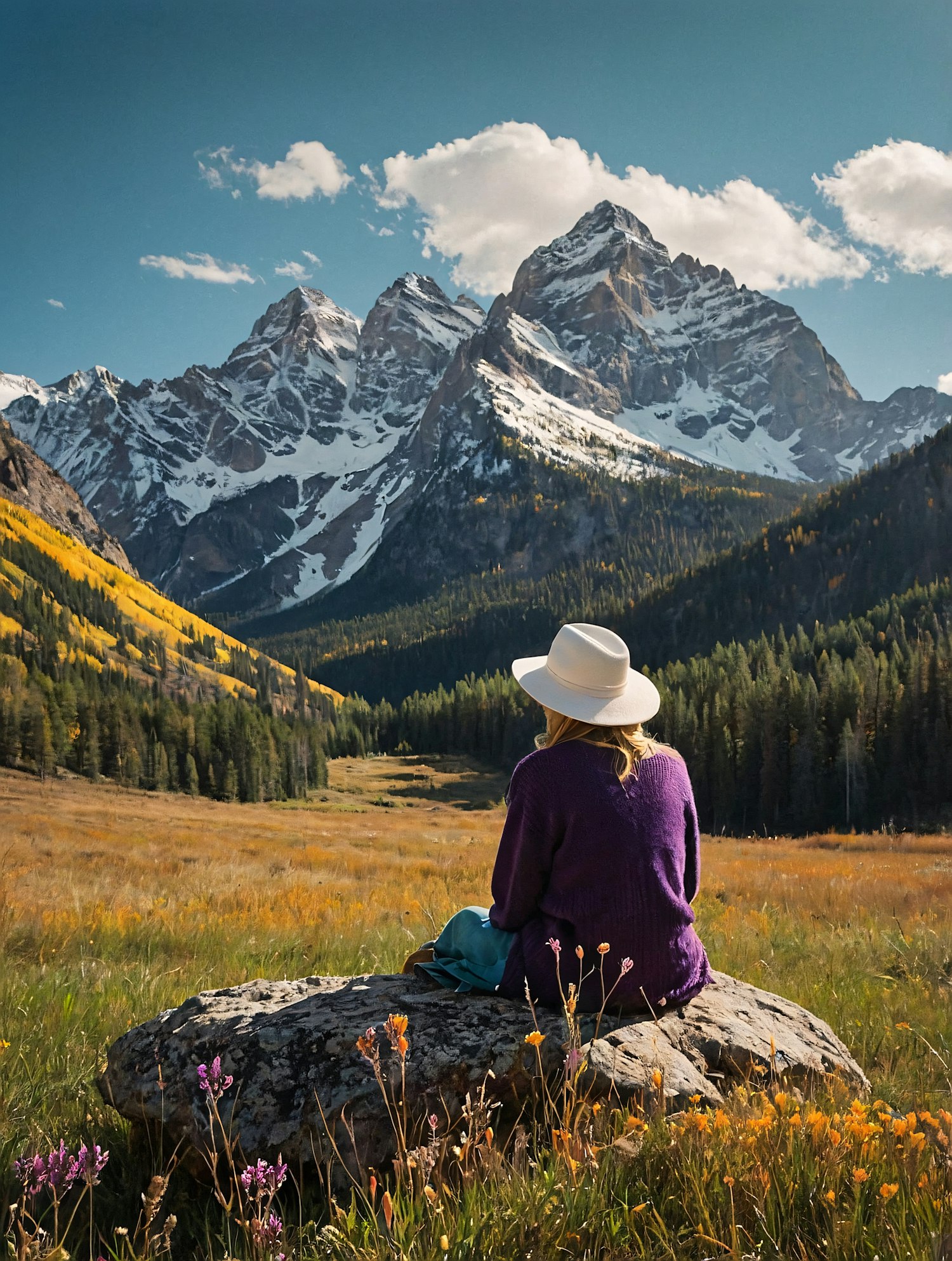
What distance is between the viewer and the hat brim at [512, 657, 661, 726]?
3.95 metres

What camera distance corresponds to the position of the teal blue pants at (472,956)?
4.06 meters

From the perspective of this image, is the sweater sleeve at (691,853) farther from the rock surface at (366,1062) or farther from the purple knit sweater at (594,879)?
the rock surface at (366,1062)

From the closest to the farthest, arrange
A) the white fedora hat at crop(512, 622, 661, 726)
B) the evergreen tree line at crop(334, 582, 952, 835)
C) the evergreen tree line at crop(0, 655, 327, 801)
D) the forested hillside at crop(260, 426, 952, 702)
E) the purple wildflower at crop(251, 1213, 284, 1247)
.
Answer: the purple wildflower at crop(251, 1213, 284, 1247) < the white fedora hat at crop(512, 622, 661, 726) < the evergreen tree line at crop(334, 582, 952, 835) < the evergreen tree line at crop(0, 655, 327, 801) < the forested hillside at crop(260, 426, 952, 702)

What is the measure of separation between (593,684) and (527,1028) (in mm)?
1751

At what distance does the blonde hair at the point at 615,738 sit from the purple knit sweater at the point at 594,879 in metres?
0.05

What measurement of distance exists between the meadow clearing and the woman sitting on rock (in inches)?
29.4

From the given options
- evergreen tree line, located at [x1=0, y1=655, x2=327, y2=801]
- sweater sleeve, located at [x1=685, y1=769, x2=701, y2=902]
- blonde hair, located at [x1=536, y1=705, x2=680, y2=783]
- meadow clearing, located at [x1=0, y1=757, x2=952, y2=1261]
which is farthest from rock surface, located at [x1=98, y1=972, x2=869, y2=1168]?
evergreen tree line, located at [x1=0, y1=655, x2=327, y2=801]

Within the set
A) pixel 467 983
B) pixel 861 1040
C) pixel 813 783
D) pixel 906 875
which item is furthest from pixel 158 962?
pixel 813 783

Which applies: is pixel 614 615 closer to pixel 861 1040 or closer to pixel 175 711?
pixel 175 711

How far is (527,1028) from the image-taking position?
11.5ft

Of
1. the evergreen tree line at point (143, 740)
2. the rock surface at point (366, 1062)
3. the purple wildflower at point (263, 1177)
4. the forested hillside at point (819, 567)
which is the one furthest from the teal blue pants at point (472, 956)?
the forested hillside at point (819, 567)

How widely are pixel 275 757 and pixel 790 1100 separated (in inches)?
3421

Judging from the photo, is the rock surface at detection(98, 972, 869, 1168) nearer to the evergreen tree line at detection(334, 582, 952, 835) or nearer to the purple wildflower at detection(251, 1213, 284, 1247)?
the purple wildflower at detection(251, 1213, 284, 1247)

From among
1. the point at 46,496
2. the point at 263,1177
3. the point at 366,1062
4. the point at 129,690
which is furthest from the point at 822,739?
the point at 46,496
